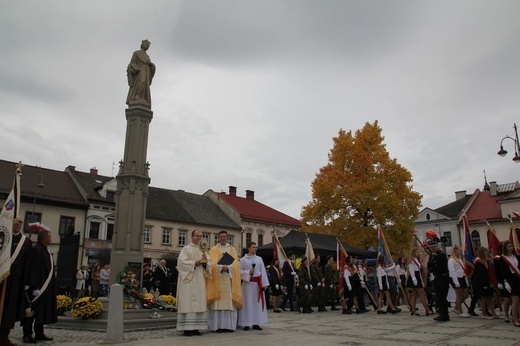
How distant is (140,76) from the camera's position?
531 inches

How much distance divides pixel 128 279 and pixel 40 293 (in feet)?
10.1

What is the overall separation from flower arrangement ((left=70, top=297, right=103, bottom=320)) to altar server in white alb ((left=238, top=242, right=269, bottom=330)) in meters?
3.19

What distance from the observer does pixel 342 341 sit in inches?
294

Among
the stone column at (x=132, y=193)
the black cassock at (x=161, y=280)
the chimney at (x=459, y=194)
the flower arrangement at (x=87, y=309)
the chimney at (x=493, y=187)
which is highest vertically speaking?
the chimney at (x=459, y=194)

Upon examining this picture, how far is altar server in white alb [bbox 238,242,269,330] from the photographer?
9.64 m

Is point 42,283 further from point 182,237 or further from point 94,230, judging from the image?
point 182,237

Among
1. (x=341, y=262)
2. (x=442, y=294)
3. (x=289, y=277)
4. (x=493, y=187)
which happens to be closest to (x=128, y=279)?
(x=289, y=277)

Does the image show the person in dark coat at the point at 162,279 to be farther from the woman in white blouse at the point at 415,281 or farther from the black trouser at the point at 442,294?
the black trouser at the point at 442,294

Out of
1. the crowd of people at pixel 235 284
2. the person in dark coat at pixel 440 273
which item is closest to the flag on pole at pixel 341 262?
the crowd of people at pixel 235 284

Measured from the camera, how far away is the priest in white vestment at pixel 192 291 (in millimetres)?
8539

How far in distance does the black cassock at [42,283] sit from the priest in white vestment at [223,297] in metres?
3.02

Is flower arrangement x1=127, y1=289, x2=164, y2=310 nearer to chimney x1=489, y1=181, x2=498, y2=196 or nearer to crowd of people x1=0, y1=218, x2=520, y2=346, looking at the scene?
crowd of people x1=0, y1=218, x2=520, y2=346

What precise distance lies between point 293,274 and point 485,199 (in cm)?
3973

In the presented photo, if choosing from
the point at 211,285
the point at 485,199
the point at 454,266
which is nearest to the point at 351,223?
the point at 454,266
